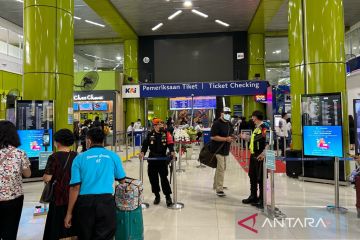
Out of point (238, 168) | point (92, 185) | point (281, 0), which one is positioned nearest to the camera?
point (92, 185)

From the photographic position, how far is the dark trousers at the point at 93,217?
8.33ft

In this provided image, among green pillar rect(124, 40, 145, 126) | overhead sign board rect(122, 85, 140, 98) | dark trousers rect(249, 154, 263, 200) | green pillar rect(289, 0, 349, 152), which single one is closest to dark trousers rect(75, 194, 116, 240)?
dark trousers rect(249, 154, 263, 200)

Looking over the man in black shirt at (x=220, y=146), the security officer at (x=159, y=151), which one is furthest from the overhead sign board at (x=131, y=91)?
the security officer at (x=159, y=151)

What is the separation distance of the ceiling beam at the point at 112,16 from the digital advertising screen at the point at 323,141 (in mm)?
9595

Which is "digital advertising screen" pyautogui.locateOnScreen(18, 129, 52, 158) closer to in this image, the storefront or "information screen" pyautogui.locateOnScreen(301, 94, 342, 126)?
"information screen" pyautogui.locateOnScreen(301, 94, 342, 126)

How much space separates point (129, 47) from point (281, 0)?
8.93m

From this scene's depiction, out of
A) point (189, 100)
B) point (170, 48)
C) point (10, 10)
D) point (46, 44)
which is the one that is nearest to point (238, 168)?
point (46, 44)

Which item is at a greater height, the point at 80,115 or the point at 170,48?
the point at 170,48

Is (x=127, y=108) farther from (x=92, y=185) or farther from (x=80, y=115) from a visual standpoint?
(x=92, y=185)

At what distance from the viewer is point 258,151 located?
5.05 meters

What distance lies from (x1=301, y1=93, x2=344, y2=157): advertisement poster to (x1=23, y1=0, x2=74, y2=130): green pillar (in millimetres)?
5770

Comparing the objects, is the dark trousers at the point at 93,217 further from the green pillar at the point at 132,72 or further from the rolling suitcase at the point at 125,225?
the green pillar at the point at 132,72

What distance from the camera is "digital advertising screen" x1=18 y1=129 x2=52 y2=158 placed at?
7234 millimetres

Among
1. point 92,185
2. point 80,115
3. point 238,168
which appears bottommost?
point 238,168
